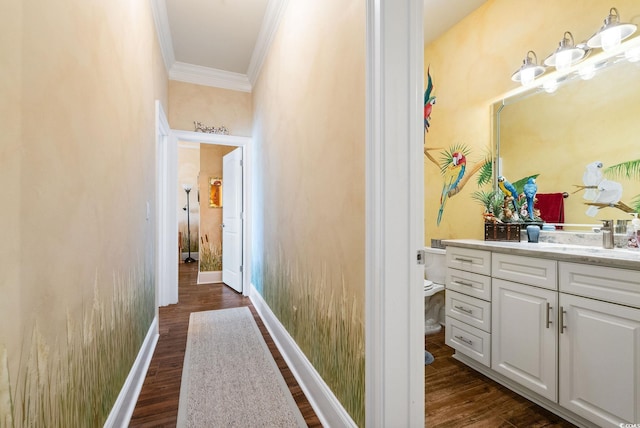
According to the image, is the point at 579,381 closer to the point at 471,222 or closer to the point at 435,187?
the point at 471,222

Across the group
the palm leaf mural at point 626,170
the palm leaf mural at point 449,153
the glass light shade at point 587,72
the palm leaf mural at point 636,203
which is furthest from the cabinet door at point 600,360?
the palm leaf mural at point 449,153

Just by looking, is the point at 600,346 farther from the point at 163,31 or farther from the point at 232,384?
the point at 163,31

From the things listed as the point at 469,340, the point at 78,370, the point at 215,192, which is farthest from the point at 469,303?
the point at 215,192

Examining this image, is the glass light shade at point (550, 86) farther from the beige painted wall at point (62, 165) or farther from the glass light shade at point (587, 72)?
the beige painted wall at point (62, 165)

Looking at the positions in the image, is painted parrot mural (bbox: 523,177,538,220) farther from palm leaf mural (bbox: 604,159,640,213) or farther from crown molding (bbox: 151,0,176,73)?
crown molding (bbox: 151,0,176,73)

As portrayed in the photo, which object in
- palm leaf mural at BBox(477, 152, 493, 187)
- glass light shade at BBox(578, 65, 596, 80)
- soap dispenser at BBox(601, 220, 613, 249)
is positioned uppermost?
glass light shade at BBox(578, 65, 596, 80)

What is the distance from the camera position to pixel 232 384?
6.13 ft

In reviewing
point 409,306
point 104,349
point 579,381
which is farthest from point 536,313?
point 104,349

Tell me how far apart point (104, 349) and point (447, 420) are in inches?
67.3

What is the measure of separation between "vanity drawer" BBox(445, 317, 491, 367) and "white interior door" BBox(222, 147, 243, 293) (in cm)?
271

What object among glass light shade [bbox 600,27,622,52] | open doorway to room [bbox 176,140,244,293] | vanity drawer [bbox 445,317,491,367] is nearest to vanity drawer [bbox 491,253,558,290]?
vanity drawer [bbox 445,317,491,367]

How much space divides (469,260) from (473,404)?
87 cm

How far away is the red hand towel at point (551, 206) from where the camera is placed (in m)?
2.10

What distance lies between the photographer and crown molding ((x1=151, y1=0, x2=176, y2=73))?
2418 millimetres
